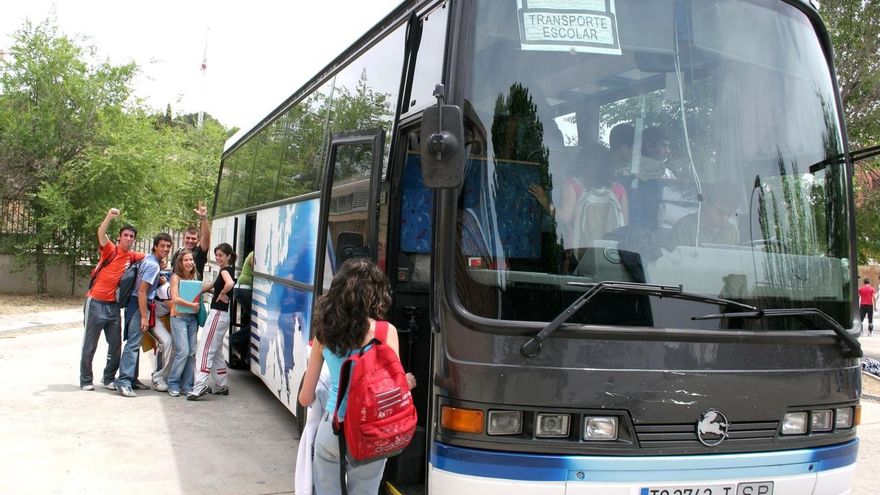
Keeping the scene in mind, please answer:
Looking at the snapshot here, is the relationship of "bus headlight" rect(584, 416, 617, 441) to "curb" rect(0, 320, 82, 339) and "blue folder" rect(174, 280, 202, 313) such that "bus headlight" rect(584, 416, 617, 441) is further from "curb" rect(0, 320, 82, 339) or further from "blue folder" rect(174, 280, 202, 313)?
"curb" rect(0, 320, 82, 339)

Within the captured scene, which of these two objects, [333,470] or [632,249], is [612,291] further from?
[333,470]

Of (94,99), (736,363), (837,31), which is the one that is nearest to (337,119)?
(736,363)

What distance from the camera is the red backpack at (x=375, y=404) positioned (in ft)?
11.6

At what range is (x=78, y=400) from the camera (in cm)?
851

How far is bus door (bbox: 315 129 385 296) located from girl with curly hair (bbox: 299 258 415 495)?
24.0 inches

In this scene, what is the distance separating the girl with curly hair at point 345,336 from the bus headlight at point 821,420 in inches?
84.6

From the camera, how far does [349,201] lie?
17.5 feet

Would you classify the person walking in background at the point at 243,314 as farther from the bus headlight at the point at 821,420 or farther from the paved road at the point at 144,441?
the bus headlight at the point at 821,420

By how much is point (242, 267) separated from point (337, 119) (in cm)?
388

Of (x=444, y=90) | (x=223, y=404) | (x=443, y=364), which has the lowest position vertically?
(x=223, y=404)

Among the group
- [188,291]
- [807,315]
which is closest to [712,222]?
[807,315]

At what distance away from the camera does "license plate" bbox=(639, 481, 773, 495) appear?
3.59 m

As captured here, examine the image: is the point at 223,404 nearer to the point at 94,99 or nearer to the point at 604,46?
the point at 604,46

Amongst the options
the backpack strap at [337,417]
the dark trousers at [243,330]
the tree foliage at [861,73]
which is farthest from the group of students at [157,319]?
the tree foliage at [861,73]
